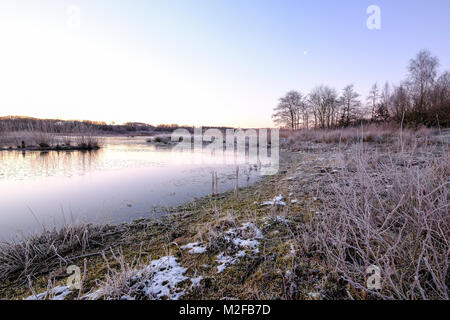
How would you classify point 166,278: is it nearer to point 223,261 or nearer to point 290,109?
point 223,261

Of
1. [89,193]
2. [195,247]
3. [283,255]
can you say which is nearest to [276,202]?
[283,255]

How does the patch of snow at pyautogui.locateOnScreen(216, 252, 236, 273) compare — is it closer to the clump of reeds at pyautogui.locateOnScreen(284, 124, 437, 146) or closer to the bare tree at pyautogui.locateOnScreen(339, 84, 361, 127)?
the clump of reeds at pyautogui.locateOnScreen(284, 124, 437, 146)

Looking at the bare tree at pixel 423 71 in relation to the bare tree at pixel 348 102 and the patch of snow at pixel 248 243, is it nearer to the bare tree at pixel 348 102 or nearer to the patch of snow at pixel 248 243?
the bare tree at pixel 348 102

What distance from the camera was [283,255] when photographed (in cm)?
198

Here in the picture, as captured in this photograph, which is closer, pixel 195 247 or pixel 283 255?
pixel 283 255

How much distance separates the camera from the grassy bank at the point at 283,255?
1446 millimetres

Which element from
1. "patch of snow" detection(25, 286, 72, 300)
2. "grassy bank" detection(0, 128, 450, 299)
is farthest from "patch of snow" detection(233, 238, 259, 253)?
"patch of snow" detection(25, 286, 72, 300)

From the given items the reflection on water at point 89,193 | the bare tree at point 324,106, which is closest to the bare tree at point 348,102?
the bare tree at point 324,106

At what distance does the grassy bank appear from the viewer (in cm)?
145

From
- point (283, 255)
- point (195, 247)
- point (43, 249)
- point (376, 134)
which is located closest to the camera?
point (283, 255)

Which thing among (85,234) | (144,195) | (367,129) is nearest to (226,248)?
(85,234)
